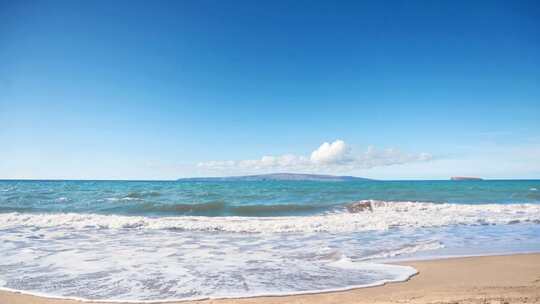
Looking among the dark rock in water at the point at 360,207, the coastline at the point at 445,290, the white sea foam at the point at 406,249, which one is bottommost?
the dark rock in water at the point at 360,207

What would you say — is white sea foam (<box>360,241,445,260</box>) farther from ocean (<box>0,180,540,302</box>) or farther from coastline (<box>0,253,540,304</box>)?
coastline (<box>0,253,540,304</box>)

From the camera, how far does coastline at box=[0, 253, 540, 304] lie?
5.00m

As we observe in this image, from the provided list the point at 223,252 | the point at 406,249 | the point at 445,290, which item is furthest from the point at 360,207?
the point at 445,290

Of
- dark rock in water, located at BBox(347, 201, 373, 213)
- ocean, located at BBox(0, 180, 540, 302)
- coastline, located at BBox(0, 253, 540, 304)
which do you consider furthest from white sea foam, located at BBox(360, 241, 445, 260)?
dark rock in water, located at BBox(347, 201, 373, 213)

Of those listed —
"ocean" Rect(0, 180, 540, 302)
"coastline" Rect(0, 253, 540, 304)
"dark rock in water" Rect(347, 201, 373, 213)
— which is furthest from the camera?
"dark rock in water" Rect(347, 201, 373, 213)

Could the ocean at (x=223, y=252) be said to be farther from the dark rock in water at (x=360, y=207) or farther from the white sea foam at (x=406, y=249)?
the dark rock in water at (x=360, y=207)

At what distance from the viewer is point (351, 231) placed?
1342 centimetres

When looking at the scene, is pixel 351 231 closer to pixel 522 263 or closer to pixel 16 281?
pixel 522 263

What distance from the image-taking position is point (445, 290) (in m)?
5.59

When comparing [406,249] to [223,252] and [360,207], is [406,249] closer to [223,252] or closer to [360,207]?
[223,252]

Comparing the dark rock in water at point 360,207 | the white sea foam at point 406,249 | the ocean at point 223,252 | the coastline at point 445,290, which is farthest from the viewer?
the dark rock in water at point 360,207

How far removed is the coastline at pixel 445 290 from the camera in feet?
16.4

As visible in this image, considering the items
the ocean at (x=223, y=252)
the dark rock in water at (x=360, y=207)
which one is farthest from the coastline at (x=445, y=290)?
the dark rock in water at (x=360, y=207)

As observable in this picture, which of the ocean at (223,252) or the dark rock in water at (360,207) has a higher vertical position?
the ocean at (223,252)
